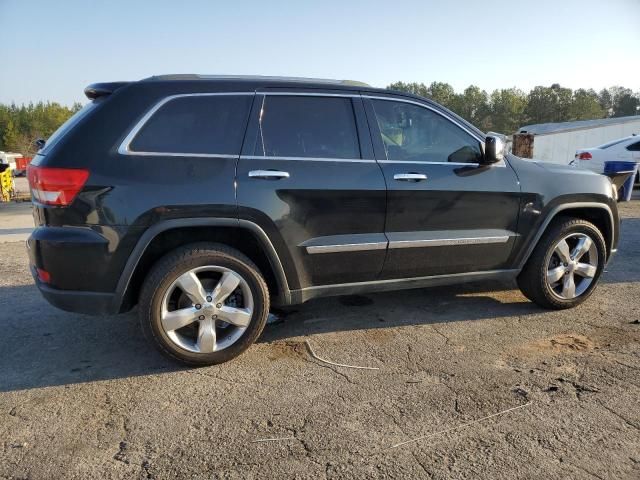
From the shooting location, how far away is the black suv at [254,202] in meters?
3.06

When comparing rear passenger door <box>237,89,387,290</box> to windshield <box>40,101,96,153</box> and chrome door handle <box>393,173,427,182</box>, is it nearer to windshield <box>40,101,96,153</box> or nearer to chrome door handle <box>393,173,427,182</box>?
chrome door handle <box>393,173,427,182</box>

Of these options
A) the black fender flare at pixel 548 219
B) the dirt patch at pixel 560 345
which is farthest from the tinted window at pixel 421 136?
the dirt patch at pixel 560 345

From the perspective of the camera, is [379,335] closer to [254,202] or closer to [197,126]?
[254,202]

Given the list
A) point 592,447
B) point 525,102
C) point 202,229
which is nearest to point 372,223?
point 202,229

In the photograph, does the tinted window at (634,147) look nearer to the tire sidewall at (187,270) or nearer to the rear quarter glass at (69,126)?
the tire sidewall at (187,270)

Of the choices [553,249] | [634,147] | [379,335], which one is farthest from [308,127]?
[634,147]

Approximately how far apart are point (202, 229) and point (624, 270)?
16.5ft

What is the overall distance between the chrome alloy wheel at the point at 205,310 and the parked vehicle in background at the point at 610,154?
13.0 metres

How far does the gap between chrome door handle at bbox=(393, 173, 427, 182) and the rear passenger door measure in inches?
5.4

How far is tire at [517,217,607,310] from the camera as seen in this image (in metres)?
4.28

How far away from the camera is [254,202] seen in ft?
10.7

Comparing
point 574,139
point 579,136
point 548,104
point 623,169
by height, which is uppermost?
point 548,104

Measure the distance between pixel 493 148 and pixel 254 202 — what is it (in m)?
1.98

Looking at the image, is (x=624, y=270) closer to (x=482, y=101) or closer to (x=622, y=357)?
(x=622, y=357)
